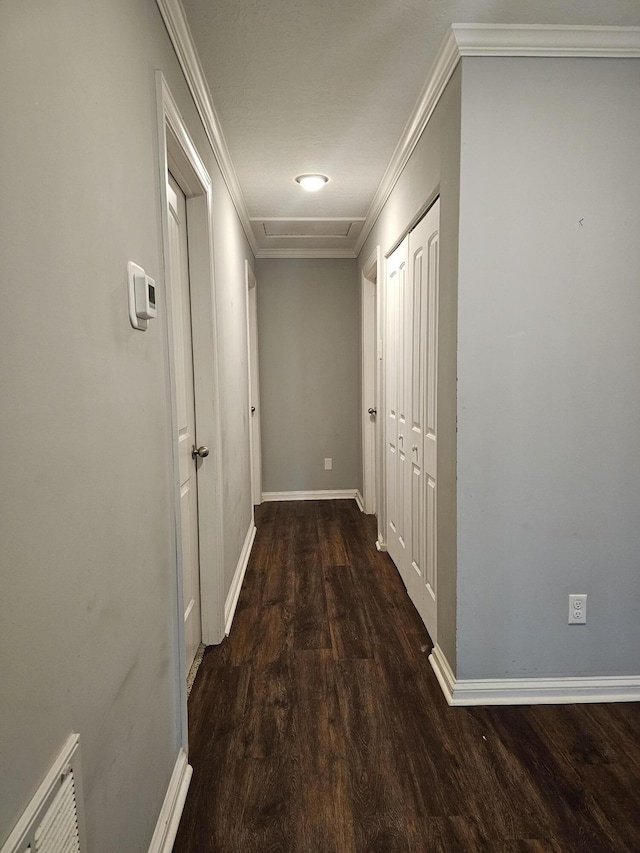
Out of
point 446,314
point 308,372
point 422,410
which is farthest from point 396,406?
point 308,372

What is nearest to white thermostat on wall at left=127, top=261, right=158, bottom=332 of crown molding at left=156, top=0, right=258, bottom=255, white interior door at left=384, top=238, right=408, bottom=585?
crown molding at left=156, top=0, right=258, bottom=255

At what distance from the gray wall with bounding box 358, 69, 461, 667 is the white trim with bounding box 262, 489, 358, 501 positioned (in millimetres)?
2896

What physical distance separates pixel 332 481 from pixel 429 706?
3.18 m

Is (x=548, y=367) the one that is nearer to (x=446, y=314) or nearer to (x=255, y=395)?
(x=446, y=314)

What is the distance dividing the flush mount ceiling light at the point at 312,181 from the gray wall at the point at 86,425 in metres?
1.60

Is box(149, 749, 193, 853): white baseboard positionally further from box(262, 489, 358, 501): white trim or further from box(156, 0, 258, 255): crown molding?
box(262, 489, 358, 501): white trim

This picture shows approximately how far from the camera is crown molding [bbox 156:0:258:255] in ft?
5.00

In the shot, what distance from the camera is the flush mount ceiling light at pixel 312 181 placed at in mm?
2975

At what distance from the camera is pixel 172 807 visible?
1.40m

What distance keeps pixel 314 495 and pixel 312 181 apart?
2.93 metres

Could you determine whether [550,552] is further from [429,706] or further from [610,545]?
[429,706]

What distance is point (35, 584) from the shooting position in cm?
71

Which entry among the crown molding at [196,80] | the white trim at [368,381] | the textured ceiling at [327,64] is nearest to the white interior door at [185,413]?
the crown molding at [196,80]

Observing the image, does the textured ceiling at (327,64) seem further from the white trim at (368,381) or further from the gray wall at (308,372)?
the gray wall at (308,372)
